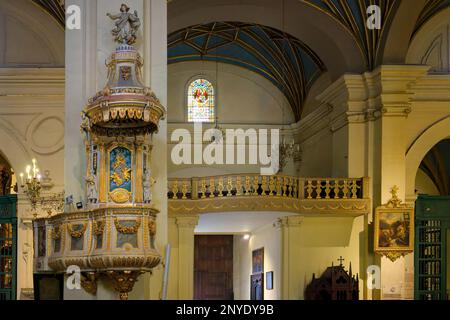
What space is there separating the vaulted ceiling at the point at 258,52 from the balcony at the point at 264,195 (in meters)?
4.73

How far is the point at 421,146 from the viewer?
71.7 ft

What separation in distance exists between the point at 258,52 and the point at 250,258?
6198mm

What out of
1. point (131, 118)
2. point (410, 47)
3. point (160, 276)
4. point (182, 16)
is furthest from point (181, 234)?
point (131, 118)

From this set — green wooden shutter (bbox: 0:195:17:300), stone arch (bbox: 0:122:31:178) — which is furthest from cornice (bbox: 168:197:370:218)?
green wooden shutter (bbox: 0:195:17:300)

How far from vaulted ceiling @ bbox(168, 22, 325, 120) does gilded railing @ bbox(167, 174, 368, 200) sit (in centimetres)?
471

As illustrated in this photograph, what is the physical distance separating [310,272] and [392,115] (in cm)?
455

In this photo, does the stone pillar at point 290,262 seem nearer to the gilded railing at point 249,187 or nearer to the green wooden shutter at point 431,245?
the gilded railing at point 249,187

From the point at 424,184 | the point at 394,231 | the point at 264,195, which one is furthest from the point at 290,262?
the point at 424,184

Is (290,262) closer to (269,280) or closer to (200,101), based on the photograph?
(269,280)

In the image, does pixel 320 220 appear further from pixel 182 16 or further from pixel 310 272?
pixel 182 16

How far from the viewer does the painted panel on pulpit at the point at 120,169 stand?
11.8m

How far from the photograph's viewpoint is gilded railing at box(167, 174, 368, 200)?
2084 cm

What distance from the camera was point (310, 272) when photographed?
22812mm

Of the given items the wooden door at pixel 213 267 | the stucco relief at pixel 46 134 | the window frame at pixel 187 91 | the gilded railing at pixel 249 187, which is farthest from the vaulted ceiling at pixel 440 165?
the stucco relief at pixel 46 134
